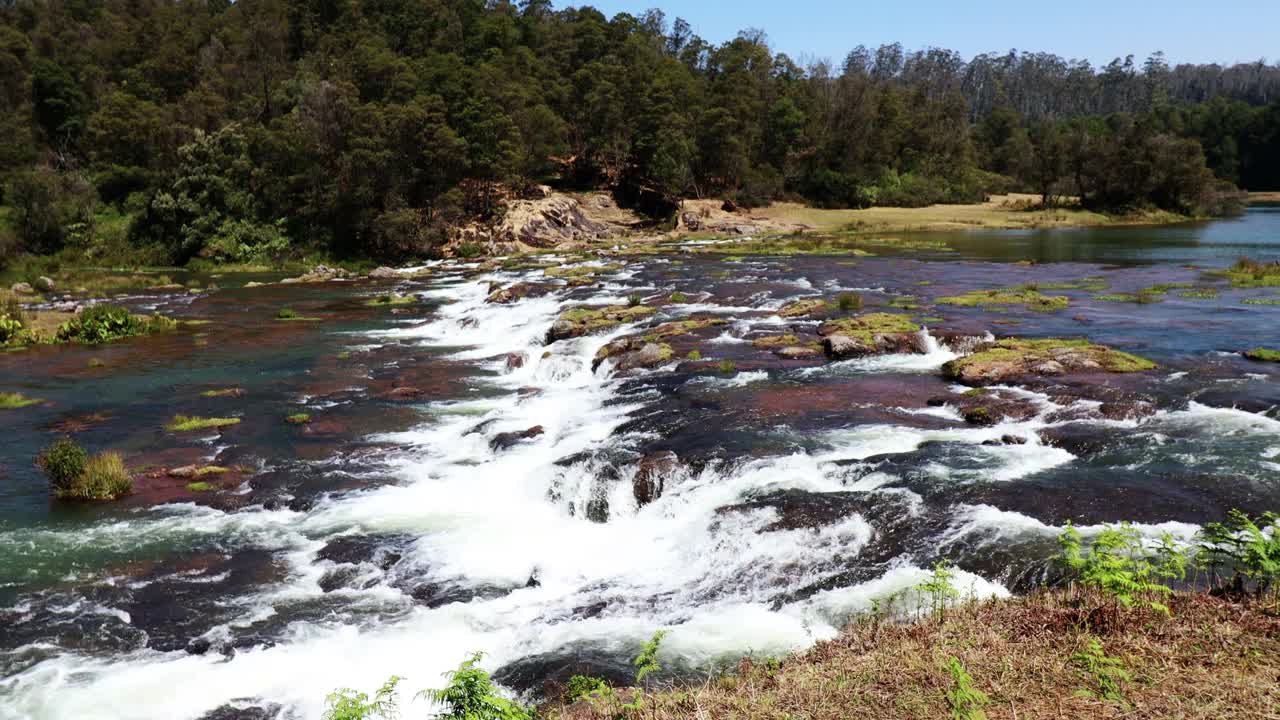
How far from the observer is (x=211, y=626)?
35.3ft

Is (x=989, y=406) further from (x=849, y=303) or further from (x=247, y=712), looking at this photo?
(x=247, y=712)

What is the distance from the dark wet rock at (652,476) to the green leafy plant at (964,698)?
8.18m

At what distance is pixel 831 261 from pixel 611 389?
2822cm

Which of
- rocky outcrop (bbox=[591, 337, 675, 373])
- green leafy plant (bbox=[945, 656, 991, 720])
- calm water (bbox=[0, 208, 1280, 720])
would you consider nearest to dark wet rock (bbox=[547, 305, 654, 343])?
calm water (bbox=[0, 208, 1280, 720])

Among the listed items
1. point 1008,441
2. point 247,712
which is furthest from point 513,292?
point 247,712

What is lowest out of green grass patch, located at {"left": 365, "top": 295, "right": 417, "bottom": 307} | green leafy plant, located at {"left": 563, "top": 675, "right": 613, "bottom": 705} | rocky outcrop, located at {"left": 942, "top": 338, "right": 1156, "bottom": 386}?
green leafy plant, located at {"left": 563, "top": 675, "right": 613, "bottom": 705}

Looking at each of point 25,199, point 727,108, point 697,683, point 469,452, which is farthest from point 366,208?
point 697,683

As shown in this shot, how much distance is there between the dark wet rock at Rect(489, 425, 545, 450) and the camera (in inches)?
683

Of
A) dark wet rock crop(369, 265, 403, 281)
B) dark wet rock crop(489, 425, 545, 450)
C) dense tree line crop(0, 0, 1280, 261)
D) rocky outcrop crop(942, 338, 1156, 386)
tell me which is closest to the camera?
dark wet rock crop(489, 425, 545, 450)

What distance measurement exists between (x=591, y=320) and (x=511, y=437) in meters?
11.1

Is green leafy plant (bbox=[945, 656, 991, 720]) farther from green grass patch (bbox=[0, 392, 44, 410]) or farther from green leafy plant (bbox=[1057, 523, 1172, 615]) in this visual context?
green grass patch (bbox=[0, 392, 44, 410])

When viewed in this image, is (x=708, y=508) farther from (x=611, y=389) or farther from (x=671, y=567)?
(x=611, y=389)

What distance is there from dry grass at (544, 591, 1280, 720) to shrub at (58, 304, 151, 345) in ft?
101

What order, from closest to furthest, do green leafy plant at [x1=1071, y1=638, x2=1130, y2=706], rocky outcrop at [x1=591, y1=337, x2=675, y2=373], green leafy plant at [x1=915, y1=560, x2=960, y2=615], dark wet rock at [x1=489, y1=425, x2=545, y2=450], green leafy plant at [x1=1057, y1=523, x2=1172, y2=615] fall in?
green leafy plant at [x1=1071, y1=638, x2=1130, y2=706], green leafy plant at [x1=1057, y1=523, x2=1172, y2=615], green leafy plant at [x1=915, y1=560, x2=960, y2=615], dark wet rock at [x1=489, y1=425, x2=545, y2=450], rocky outcrop at [x1=591, y1=337, x2=675, y2=373]
